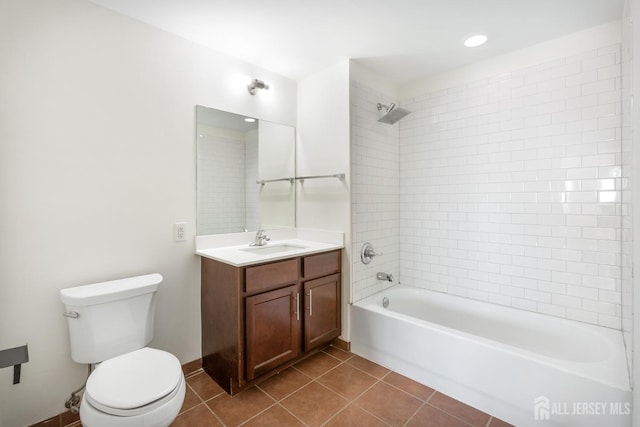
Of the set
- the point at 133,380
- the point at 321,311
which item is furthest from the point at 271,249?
the point at 133,380

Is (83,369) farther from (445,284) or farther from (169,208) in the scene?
(445,284)

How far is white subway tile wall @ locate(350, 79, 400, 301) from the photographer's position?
252cm

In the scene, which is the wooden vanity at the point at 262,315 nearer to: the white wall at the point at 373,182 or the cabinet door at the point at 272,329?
the cabinet door at the point at 272,329

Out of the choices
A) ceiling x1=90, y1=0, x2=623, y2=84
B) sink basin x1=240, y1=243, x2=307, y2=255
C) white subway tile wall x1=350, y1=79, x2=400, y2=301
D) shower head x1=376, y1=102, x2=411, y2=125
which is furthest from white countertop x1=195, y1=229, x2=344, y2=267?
ceiling x1=90, y1=0, x2=623, y2=84

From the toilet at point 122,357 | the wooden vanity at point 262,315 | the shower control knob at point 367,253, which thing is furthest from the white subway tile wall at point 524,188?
the toilet at point 122,357

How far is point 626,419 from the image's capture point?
4.46 feet

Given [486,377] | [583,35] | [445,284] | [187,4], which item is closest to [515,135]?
[583,35]

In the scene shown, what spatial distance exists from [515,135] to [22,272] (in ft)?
10.7

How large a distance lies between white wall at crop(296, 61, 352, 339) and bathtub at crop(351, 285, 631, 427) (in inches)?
18.9

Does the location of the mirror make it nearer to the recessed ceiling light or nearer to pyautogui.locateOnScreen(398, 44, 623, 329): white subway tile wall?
pyautogui.locateOnScreen(398, 44, 623, 329): white subway tile wall

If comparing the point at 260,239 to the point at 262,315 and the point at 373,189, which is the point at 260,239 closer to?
the point at 262,315

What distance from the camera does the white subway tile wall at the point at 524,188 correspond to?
6.48 feet

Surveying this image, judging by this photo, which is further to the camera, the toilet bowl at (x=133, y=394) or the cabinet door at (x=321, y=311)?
the cabinet door at (x=321, y=311)

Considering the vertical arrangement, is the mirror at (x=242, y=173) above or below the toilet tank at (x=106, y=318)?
above
